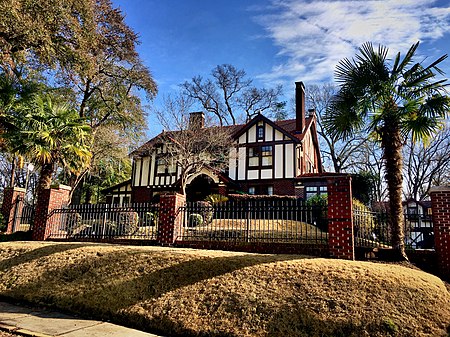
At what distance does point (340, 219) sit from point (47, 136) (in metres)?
10.2

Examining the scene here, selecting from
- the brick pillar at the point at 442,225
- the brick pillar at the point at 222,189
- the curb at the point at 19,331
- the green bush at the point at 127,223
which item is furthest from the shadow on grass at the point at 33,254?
the brick pillar at the point at 222,189

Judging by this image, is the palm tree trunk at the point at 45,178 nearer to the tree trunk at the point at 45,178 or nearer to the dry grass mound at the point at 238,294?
the tree trunk at the point at 45,178

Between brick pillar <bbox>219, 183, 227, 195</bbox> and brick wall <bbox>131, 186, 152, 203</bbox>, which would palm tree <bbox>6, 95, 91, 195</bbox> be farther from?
brick wall <bbox>131, 186, 152, 203</bbox>

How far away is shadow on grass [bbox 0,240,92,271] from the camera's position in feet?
31.1

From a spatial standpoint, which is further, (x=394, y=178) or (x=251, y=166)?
(x=251, y=166)

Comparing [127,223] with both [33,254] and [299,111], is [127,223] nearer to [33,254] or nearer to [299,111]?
[33,254]

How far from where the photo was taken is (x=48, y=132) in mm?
13008

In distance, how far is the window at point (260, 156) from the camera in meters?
26.7

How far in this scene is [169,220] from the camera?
10.8 metres

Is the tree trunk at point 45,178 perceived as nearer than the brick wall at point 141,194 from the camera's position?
Yes

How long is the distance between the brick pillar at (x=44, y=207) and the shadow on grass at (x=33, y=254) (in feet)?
9.39

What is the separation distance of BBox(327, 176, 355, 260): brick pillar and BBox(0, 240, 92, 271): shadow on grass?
6.54 meters

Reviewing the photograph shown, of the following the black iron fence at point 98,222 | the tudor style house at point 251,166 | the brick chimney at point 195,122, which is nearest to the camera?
the black iron fence at point 98,222

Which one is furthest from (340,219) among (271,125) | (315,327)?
(271,125)
